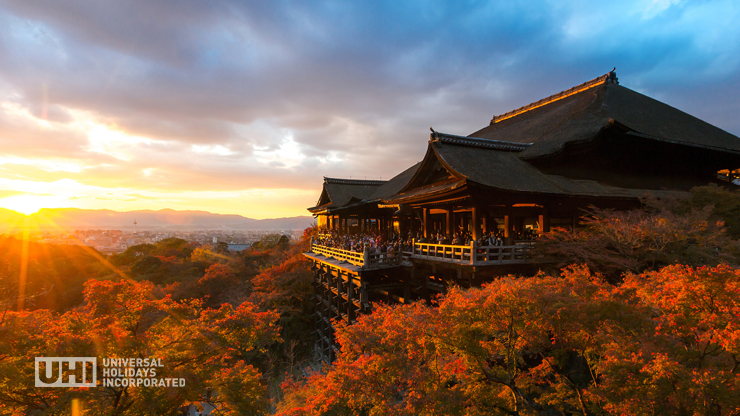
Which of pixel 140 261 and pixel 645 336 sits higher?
pixel 645 336

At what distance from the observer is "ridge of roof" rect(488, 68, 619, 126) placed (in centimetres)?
2027

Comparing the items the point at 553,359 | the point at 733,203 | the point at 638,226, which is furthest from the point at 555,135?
the point at 553,359

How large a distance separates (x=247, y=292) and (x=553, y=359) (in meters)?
28.8

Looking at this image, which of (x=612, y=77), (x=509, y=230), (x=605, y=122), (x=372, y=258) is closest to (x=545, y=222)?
(x=509, y=230)

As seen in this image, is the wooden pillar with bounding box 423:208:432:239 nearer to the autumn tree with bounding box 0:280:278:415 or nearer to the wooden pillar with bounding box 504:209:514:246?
the wooden pillar with bounding box 504:209:514:246

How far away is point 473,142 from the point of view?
602 inches

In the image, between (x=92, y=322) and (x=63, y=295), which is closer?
(x=92, y=322)

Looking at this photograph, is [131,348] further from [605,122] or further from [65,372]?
[605,122]

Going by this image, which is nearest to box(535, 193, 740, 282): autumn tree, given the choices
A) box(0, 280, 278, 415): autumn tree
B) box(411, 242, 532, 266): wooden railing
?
box(411, 242, 532, 266): wooden railing

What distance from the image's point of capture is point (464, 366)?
22.6 ft

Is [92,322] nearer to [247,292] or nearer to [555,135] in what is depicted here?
[555,135]

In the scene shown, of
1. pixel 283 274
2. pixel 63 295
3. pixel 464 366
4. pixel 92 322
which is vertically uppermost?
pixel 92 322

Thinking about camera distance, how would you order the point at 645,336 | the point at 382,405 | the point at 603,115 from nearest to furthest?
1. the point at 645,336
2. the point at 382,405
3. the point at 603,115

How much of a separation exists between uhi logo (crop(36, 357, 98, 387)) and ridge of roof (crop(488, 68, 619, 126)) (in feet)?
90.0
